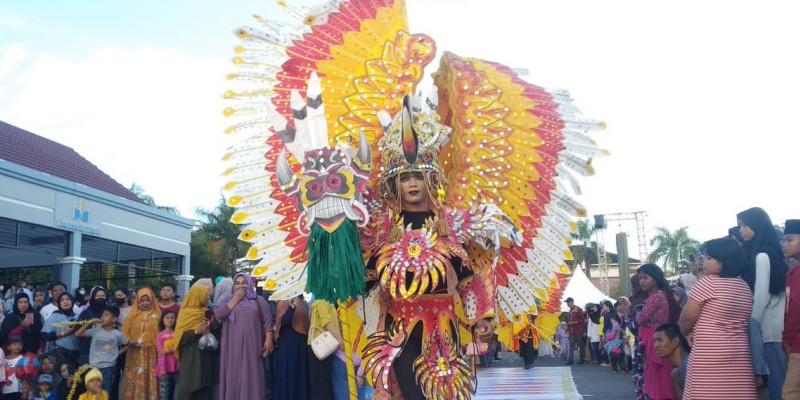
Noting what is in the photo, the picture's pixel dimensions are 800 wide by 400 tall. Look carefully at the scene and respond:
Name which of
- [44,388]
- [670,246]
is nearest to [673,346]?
[44,388]

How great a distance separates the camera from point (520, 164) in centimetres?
472

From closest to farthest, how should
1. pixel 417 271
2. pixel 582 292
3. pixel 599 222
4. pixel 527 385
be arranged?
pixel 417 271
pixel 527 385
pixel 599 222
pixel 582 292

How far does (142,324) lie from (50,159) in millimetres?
15160

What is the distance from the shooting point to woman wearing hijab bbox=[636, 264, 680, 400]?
629cm

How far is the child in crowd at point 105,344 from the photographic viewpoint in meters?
7.54

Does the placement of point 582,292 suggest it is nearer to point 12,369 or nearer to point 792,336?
point 12,369

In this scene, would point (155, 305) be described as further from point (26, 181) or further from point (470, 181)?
point (26, 181)

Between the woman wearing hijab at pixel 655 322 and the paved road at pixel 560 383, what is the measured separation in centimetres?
289

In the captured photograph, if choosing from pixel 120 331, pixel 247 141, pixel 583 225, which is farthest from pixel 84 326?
pixel 583 225

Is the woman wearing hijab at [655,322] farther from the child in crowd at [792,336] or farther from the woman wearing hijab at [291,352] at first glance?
the woman wearing hijab at [291,352]

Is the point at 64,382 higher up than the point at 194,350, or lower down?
lower down

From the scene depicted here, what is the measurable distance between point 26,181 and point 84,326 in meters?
8.61

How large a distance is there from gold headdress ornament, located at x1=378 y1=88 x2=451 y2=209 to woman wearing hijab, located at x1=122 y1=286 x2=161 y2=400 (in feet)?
14.5

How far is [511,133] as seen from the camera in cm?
474
